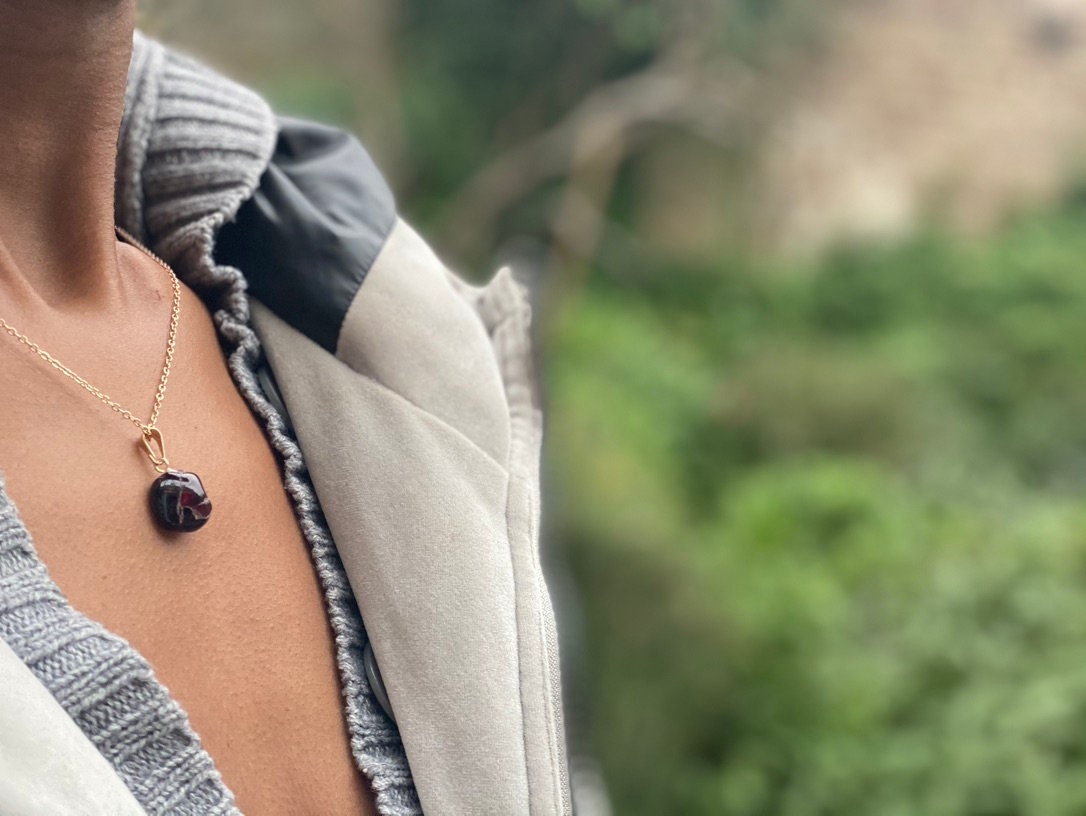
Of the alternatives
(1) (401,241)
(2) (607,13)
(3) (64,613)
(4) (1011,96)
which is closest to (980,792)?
(1) (401,241)

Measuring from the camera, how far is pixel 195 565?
0.82 m

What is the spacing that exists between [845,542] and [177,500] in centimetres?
466

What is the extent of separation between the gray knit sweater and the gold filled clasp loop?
0.36ft

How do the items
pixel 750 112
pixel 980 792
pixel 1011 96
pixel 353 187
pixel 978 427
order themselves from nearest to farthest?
pixel 353 187 → pixel 980 792 → pixel 978 427 → pixel 750 112 → pixel 1011 96

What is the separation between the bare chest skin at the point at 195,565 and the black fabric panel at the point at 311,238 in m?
0.10

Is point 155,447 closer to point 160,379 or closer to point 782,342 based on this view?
point 160,379

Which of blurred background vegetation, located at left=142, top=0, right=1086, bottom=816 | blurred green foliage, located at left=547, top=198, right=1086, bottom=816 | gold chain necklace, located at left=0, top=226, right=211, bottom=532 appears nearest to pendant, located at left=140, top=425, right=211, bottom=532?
gold chain necklace, located at left=0, top=226, right=211, bottom=532

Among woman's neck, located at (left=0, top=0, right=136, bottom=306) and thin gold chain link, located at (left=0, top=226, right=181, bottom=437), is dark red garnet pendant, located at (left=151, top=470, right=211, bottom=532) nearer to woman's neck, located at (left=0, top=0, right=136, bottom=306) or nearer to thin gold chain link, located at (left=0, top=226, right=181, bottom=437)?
thin gold chain link, located at (left=0, top=226, right=181, bottom=437)

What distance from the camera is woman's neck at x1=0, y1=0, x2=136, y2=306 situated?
79cm

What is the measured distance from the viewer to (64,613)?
0.72m

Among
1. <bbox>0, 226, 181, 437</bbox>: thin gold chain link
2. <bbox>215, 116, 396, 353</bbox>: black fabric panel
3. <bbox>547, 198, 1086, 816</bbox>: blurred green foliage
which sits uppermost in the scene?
<bbox>215, 116, 396, 353</bbox>: black fabric panel

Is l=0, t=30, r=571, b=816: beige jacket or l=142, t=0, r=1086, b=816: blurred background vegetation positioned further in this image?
l=142, t=0, r=1086, b=816: blurred background vegetation

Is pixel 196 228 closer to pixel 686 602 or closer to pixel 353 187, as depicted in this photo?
pixel 353 187

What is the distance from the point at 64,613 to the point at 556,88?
29.8ft
